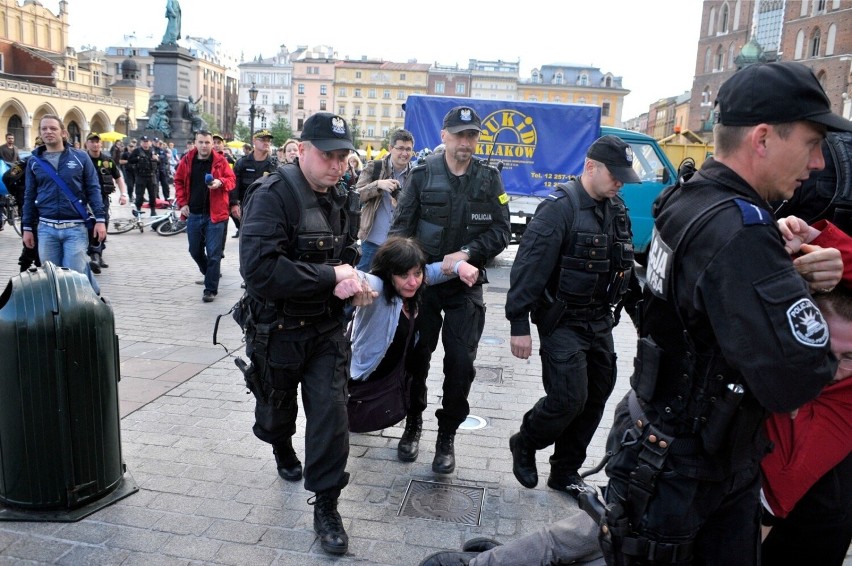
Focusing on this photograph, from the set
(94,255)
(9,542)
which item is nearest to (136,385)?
(9,542)

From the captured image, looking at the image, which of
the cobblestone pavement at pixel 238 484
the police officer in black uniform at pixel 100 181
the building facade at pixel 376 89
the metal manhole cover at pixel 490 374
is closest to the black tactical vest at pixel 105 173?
the police officer in black uniform at pixel 100 181

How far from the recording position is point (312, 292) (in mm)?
3166

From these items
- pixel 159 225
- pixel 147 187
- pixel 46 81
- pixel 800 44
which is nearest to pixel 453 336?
pixel 159 225

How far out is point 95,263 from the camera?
33.2 ft

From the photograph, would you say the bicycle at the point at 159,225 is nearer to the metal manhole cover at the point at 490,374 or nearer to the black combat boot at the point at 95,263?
the black combat boot at the point at 95,263

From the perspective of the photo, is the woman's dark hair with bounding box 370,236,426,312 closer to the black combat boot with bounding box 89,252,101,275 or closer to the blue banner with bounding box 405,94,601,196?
the black combat boot with bounding box 89,252,101,275

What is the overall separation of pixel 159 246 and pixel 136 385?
8443 millimetres

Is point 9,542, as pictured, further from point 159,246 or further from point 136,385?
point 159,246

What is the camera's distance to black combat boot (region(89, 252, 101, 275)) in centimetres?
998

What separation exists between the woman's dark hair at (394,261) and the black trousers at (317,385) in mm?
497

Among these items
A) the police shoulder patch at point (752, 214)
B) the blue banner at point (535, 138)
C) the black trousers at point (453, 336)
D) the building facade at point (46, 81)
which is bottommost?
the black trousers at point (453, 336)

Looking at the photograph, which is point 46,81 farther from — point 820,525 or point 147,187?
point 820,525

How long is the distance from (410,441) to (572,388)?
4.13ft

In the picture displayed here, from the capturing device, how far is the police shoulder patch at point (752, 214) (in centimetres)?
176
